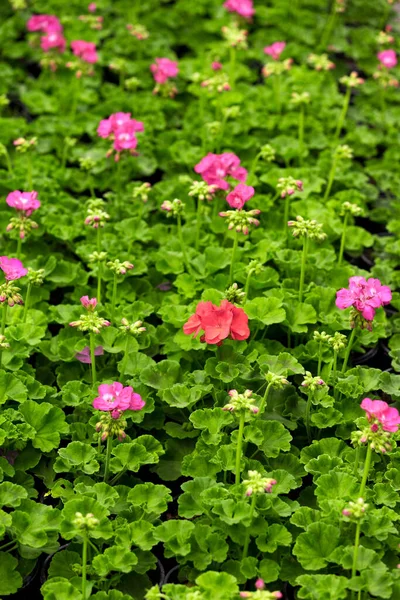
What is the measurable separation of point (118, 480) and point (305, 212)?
1.64 meters

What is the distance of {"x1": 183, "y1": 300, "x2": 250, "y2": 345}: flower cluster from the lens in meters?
3.24

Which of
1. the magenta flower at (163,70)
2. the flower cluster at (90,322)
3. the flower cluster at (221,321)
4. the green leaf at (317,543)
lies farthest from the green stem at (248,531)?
the magenta flower at (163,70)

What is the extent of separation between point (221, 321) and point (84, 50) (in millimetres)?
2276

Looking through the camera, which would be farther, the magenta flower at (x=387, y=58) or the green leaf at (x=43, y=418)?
the magenta flower at (x=387, y=58)

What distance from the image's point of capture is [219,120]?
4910 mm

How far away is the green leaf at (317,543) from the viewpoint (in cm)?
275

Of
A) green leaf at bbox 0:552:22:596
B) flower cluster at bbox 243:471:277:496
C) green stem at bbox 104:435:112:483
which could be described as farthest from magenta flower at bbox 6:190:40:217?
flower cluster at bbox 243:471:277:496

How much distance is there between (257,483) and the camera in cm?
271

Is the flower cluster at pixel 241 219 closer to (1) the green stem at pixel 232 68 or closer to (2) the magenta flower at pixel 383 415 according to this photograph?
(2) the magenta flower at pixel 383 415

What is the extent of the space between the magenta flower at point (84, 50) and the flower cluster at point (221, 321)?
218 cm

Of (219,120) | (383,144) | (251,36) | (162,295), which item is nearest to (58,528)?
(162,295)

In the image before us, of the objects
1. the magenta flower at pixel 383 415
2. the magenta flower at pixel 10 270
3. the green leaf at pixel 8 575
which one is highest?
the magenta flower at pixel 383 415

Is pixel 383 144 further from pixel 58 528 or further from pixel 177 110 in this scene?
pixel 58 528

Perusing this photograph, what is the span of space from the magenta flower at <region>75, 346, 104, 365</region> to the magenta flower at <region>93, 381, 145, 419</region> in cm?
47
